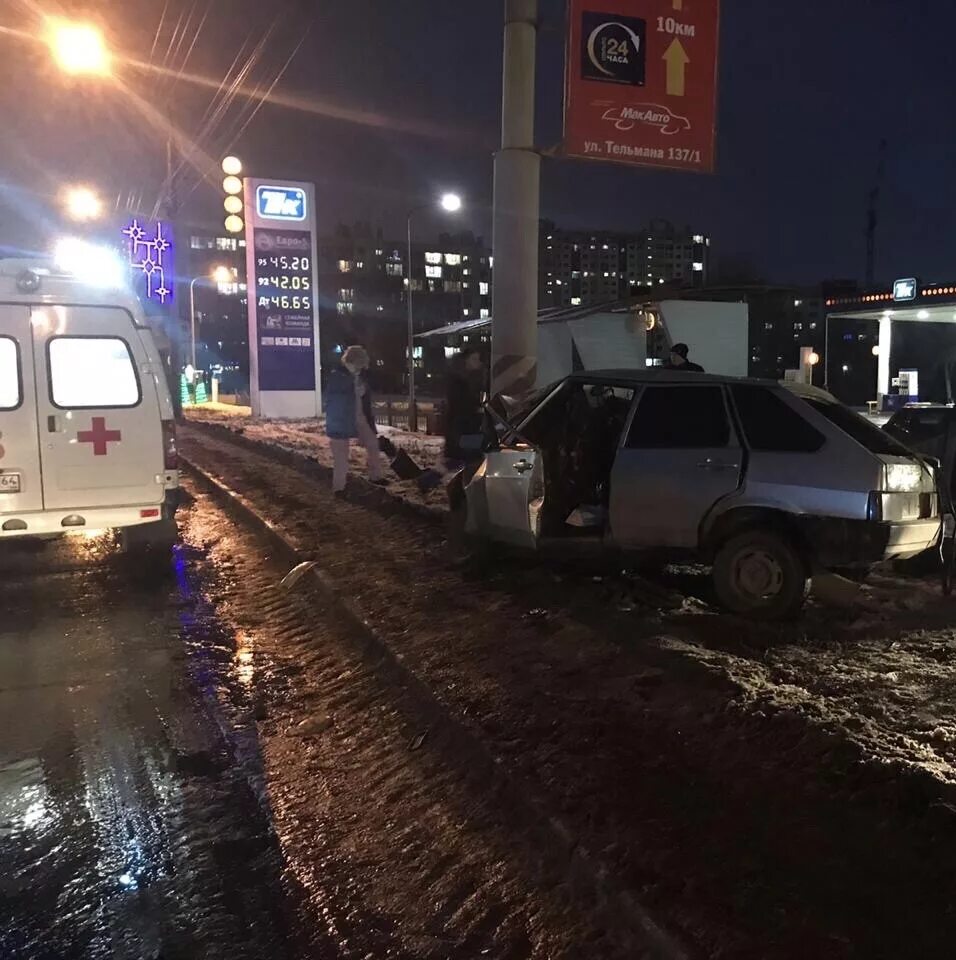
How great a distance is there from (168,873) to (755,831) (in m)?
2.24

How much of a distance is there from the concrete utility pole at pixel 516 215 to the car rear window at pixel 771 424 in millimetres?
4215

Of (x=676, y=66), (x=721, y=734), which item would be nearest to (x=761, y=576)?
(x=721, y=734)

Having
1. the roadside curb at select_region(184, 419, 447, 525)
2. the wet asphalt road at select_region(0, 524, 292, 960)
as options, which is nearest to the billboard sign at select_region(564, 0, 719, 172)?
the roadside curb at select_region(184, 419, 447, 525)

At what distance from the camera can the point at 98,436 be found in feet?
24.6

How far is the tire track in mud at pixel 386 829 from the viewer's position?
3.01 m

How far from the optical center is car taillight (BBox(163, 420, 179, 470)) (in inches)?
306

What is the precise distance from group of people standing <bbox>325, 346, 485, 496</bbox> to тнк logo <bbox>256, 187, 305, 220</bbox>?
15645 millimetres

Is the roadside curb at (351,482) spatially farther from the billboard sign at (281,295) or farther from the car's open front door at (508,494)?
the billboard sign at (281,295)

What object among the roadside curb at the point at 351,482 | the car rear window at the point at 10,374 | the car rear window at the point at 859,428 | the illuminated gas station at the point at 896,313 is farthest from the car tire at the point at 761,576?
the illuminated gas station at the point at 896,313

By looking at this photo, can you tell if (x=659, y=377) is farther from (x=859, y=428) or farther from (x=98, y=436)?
(x=98, y=436)

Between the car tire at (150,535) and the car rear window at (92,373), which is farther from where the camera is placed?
the car tire at (150,535)

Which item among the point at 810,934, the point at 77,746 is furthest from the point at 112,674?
the point at 810,934

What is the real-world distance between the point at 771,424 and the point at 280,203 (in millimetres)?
22597

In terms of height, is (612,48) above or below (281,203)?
below
